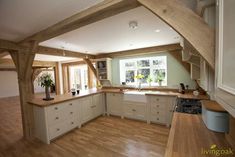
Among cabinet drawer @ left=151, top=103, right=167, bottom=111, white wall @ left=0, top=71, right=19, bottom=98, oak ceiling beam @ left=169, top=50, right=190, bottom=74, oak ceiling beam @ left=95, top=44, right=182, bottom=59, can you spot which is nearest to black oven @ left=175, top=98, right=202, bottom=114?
cabinet drawer @ left=151, top=103, right=167, bottom=111

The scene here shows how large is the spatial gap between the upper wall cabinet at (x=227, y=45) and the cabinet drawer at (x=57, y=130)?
3085 mm

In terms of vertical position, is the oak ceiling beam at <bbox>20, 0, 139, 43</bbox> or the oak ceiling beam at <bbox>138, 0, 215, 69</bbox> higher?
the oak ceiling beam at <bbox>20, 0, 139, 43</bbox>

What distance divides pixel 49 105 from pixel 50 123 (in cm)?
41

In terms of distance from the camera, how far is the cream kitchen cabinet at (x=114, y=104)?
395 centimetres

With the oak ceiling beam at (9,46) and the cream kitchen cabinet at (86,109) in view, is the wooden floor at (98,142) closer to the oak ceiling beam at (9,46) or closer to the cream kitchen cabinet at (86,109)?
the cream kitchen cabinet at (86,109)

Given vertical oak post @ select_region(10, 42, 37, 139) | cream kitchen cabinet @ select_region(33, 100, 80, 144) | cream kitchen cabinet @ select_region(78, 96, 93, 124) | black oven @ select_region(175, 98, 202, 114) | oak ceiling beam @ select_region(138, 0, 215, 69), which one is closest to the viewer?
oak ceiling beam @ select_region(138, 0, 215, 69)

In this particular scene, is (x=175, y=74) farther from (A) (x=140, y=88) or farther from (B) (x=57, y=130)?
(B) (x=57, y=130)

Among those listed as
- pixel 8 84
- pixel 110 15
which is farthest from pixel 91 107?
pixel 8 84

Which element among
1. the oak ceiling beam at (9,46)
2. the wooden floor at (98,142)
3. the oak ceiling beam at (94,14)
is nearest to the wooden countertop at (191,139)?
the wooden floor at (98,142)

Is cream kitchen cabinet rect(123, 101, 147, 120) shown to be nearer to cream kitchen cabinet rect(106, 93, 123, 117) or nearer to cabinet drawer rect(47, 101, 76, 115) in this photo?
cream kitchen cabinet rect(106, 93, 123, 117)

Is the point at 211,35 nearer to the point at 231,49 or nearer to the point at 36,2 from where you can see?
the point at 231,49

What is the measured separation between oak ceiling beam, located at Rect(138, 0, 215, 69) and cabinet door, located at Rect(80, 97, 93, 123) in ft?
10.1

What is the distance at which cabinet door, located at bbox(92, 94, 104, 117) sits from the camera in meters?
3.92

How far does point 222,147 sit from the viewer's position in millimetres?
994
